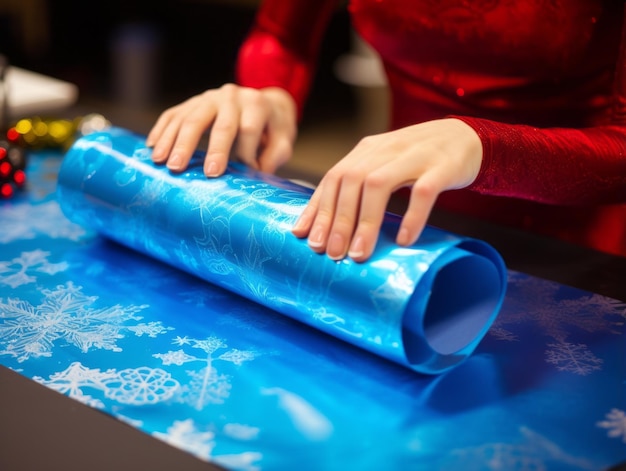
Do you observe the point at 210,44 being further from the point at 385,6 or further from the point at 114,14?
the point at 385,6

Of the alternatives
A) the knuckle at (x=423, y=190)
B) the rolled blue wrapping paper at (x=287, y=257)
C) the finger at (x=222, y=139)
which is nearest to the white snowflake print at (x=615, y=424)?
the rolled blue wrapping paper at (x=287, y=257)

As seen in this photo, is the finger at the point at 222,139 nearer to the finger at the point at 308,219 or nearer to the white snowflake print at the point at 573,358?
the finger at the point at 308,219

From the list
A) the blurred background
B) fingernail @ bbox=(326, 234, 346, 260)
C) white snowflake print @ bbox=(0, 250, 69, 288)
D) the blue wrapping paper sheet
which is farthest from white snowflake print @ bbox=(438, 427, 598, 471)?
the blurred background

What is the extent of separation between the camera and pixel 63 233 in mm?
1124

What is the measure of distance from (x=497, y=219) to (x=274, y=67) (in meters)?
0.48

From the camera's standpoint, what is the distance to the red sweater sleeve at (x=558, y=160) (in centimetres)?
90

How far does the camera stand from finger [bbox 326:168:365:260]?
802 millimetres

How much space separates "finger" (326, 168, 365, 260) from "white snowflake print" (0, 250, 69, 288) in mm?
395

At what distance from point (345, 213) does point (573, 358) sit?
11.3 inches

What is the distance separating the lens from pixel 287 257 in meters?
0.85

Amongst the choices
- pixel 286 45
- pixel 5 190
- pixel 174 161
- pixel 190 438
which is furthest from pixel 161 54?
pixel 190 438

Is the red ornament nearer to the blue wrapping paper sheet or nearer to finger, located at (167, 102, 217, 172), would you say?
the blue wrapping paper sheet

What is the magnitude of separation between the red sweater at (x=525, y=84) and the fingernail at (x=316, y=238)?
221 millimetres

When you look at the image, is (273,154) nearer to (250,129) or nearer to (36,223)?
(250,129)
